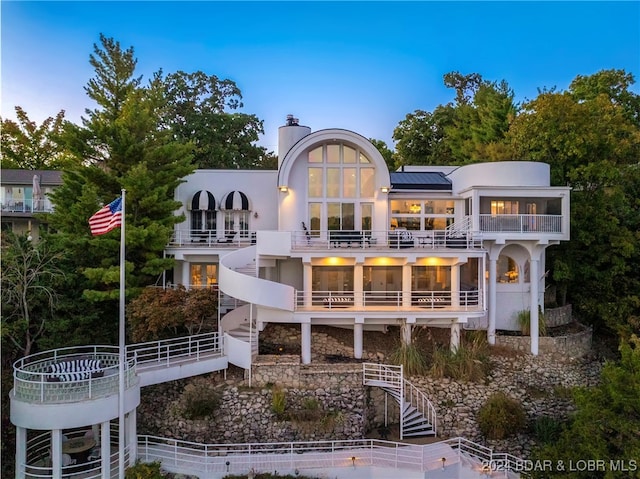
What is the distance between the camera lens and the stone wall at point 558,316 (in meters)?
22.7

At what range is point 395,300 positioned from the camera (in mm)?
19516

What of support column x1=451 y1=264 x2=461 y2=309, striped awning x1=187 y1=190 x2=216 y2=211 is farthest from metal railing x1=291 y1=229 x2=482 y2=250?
striped awning x1=187 y1=190 x2=216 y2=211

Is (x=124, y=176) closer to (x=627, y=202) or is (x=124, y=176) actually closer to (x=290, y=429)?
(x=290, y=429)

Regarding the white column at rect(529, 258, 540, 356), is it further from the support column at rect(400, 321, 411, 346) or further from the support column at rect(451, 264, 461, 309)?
the support column at rect(400, 321, 411, 346)

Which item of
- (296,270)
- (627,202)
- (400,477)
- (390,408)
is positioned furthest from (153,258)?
(627,202)


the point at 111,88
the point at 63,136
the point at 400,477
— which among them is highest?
the point at 111,88

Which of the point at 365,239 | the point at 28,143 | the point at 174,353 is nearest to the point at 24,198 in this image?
the point at 28,143

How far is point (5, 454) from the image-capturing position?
14.3m

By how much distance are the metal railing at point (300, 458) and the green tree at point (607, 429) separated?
293cm

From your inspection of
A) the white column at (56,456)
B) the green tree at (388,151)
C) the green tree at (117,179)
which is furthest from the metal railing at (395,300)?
the green tree at (388,151)

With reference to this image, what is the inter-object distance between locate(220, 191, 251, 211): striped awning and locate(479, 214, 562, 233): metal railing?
40.7ft

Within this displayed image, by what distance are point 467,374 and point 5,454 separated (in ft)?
56.3

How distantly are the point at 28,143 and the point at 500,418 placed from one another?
4268 centimetres

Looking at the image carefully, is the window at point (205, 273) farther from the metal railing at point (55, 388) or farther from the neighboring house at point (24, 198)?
the neighboring house at point (24, 198)
